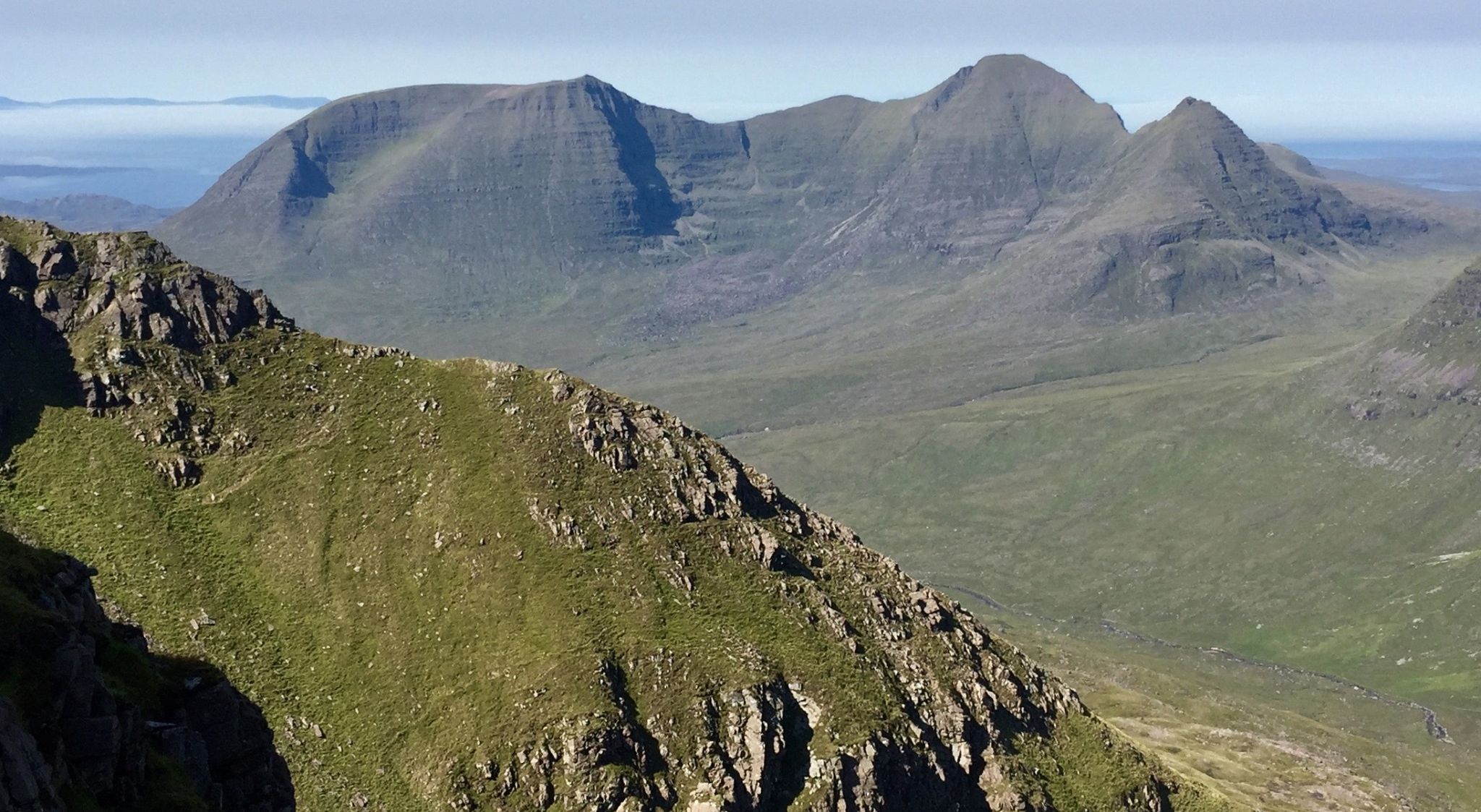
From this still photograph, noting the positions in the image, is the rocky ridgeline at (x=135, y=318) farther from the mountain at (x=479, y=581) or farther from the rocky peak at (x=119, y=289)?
the mountain at (x=479, y=581)

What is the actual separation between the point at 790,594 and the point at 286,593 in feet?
184

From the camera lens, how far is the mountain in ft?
399

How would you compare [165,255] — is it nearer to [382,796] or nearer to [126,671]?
[382,796]

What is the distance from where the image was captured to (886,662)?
466 ft

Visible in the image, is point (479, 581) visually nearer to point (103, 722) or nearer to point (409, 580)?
point (409, 580)

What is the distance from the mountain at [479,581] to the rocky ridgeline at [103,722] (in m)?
45.6

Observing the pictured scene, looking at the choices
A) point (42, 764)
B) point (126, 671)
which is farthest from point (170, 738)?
point (42, 764)

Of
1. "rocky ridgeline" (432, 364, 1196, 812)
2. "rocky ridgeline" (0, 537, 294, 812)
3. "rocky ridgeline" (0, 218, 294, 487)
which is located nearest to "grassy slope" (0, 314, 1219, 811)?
"rocky ridgeline" (432, 364, 1196, 812)

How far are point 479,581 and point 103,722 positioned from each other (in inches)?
2914

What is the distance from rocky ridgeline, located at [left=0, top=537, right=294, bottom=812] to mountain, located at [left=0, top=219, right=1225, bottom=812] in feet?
150

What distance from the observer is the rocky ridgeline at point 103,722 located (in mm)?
55812

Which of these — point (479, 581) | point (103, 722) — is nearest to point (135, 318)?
point (479, 581)

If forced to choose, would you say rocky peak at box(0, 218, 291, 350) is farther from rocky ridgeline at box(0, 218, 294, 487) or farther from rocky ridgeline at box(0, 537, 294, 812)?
rocky ridgeline at box(0, 537, 294, 812)

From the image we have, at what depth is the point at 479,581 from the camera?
13400 cm
